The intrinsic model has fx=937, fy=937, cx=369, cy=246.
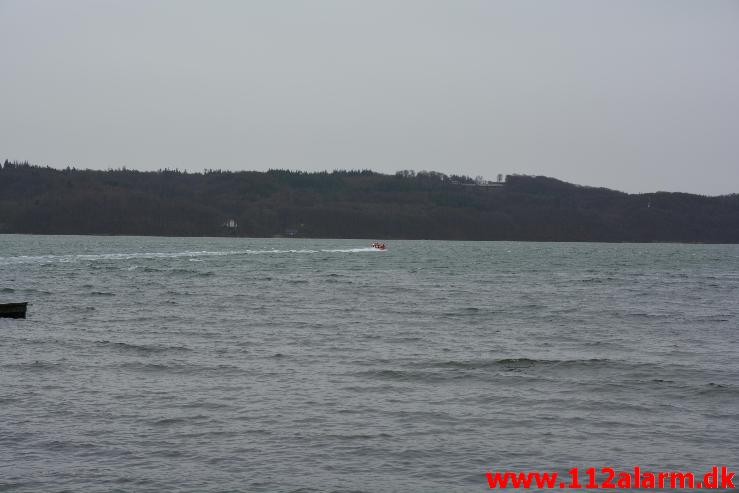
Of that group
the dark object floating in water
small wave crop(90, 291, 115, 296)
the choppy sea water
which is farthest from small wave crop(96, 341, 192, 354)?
small wave crop(90, 291, 115, 296)

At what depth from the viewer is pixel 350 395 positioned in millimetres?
20156

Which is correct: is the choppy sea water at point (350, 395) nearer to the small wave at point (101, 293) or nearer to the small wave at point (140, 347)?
the small wave at point (140, 347)

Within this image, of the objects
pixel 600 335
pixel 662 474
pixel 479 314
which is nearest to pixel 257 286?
pixel 479 314

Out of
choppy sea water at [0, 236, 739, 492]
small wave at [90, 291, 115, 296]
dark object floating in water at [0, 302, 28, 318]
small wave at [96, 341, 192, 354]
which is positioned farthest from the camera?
small wave at [90, 291, 115, 296]

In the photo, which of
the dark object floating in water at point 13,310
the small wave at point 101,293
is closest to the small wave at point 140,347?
the dark object floating in water at point 13,310

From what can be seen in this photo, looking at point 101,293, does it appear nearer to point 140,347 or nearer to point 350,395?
point 140,347

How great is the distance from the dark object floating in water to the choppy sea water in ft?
2.53

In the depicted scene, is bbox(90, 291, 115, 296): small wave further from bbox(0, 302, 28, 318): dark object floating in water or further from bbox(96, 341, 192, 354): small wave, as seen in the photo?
bbox(96, 341, 192, 354): small wave

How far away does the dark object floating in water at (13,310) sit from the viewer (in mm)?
33719

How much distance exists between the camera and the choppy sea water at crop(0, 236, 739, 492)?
1477 centimetres

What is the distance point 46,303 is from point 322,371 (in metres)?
23.7

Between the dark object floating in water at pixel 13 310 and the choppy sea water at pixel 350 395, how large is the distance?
772 millimetres

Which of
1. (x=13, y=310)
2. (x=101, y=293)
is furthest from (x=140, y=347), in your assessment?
(x=101, y=293)

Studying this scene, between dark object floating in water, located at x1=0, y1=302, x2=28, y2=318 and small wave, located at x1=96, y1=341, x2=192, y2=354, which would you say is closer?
small wave, located at x1=96, y1=341, x2=192, y2=354
